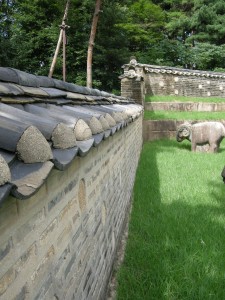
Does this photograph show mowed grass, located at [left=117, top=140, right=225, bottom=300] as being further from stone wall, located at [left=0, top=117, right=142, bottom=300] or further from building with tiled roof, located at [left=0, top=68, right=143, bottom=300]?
building with tiled roof, located at [left=0, top=68, right=143, bottom=300]

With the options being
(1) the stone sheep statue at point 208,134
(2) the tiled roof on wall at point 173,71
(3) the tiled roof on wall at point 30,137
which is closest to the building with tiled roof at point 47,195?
(3) the tiled roof on wall at point 30,137

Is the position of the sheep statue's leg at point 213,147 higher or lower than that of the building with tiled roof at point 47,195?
lower

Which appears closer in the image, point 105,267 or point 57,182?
point 57,182

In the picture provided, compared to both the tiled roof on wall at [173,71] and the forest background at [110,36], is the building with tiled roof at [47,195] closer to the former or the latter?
the tiled roof on wall at [173,71]

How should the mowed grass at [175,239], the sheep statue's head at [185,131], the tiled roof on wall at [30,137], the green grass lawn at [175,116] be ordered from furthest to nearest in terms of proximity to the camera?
the green grass lawn at [175,116] < the sheep statue's head at [185,131] < the mowed grass at [175,239] < the tiled roof on wall at [30,137]

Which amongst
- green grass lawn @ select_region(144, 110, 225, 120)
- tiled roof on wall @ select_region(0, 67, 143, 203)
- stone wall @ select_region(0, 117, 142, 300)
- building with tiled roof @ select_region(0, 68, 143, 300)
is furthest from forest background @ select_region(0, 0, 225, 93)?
tiled roof on wall @ select_region(0, 67, 143, 203)

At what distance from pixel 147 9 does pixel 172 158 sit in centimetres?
1840

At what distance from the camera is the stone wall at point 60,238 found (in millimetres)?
1005

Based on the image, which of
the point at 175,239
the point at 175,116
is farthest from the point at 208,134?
the point at 175,239

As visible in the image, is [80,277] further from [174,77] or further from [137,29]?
[137,29]

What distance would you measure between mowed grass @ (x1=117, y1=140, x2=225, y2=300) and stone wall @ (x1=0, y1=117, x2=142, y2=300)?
637mm

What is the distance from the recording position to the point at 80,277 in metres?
1.89

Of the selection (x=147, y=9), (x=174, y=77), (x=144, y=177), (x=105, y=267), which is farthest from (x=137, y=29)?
(x=105, y=267)

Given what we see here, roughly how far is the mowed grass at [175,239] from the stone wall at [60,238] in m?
0.64
